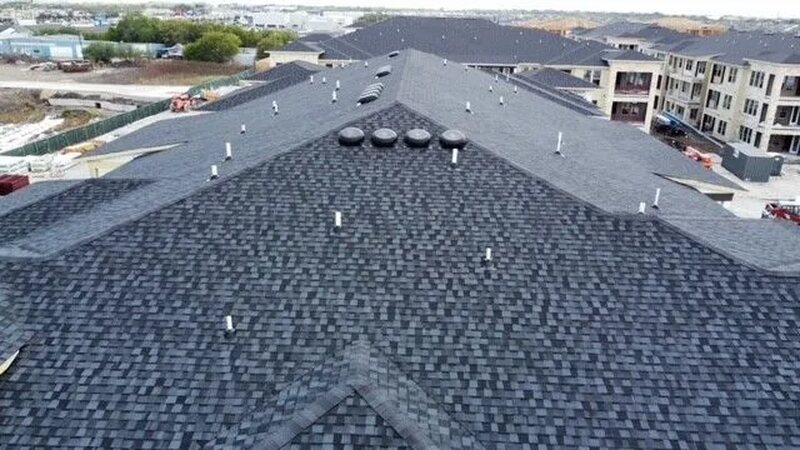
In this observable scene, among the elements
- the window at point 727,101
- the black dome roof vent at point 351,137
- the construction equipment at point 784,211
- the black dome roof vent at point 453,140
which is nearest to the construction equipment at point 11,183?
the black dome roof vent at point 351,137

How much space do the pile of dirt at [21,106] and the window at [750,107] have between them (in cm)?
9168

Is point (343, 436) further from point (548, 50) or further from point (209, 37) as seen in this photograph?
point (209, 37)

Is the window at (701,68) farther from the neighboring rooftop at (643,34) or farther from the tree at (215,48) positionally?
the tree at (215,48)

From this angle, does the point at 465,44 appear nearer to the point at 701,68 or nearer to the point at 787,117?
the point at 701,68

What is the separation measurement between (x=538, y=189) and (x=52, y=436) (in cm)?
1482

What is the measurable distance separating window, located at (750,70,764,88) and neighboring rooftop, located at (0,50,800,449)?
5628 cm

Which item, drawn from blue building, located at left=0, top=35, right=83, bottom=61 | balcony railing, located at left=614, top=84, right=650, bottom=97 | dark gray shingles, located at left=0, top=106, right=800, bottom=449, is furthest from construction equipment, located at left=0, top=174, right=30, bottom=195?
blue building, located at left=0, top=35, right=83, bottom=61

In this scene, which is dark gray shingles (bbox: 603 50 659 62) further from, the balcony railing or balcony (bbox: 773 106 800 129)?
balcony (bbox: 773 106 800 129)

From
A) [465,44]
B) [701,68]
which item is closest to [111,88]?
[465,44]

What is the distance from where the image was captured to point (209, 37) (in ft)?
438

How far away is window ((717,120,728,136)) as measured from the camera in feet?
257

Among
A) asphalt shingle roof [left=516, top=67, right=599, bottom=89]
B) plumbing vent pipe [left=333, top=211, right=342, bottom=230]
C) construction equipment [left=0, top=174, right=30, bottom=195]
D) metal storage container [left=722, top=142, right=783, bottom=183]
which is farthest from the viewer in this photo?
asphalt shingle roof [left=516, top=67, right=599, bottom=89]

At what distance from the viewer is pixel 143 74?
128 metres

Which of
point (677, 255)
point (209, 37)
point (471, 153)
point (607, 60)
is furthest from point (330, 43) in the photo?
point (677, 255)
